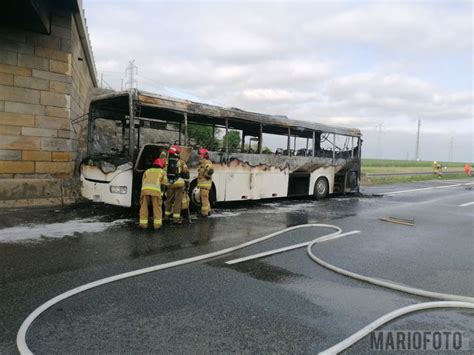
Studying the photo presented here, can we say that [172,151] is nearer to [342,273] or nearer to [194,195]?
[194,195]

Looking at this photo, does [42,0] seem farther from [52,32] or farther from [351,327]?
[351,327]

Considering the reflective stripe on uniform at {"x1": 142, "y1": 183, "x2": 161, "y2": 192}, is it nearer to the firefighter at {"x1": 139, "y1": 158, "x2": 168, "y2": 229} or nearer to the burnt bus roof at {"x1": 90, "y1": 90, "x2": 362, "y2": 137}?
the firefighter at {"x1": 139, "y1": 158, "x2": 168, "y2": 229}

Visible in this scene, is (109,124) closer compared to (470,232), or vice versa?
(470,232)

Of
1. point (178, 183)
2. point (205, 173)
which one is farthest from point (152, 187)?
point (205, 173)

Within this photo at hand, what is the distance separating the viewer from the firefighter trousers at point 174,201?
7871 millimetres

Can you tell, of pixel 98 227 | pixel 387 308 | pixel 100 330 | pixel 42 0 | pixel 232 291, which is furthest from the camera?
pixel 42 0

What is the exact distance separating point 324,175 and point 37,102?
9458mm

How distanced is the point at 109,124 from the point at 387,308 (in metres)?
7.75

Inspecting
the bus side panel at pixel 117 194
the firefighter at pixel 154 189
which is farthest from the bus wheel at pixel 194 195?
the firefighter at pixel 154 189

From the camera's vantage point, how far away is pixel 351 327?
3.45 meters

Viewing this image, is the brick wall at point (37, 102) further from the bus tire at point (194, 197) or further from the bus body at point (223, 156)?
the bus tire at point (194, 197)

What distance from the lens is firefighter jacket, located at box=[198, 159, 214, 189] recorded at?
8.79 meters

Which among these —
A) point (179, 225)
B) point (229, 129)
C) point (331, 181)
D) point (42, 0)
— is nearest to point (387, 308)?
point (179, 225)

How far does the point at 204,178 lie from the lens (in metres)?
8.91
